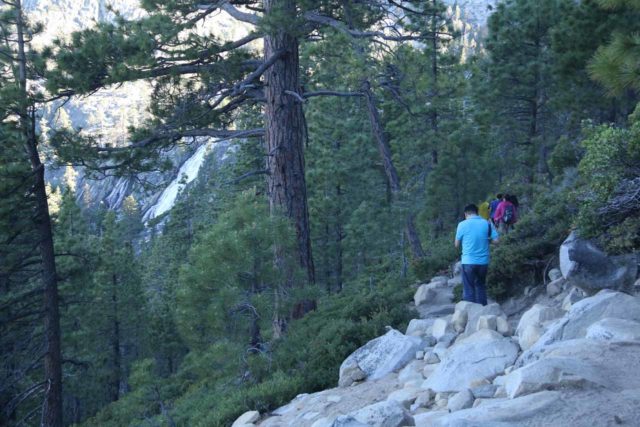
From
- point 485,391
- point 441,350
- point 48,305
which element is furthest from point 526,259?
point 48,305

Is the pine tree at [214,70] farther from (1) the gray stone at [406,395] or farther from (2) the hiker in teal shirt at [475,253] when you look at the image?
(1) the gray stone at [406,395]

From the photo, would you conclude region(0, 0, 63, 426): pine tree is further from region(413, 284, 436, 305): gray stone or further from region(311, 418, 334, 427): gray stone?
region(311, 418, 334, 427): gray stone

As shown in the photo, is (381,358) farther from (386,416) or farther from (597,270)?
(597,270)

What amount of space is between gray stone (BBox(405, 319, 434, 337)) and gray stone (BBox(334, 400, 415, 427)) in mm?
2750

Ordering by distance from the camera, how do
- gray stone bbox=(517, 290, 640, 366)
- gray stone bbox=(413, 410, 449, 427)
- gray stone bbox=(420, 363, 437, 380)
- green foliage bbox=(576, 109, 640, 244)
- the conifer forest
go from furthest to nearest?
the conifer forest, green foliage bbox=(576, 109, 640, 244), gray stone bbox=(420, 363, 437, 380), gray stone bbox=(517, 290, 640, 366), gray stone bbox=(413, 410, 449, 427)

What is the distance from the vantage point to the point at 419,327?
756 centimetres

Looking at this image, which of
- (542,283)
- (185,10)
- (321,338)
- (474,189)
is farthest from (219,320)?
(474,189)

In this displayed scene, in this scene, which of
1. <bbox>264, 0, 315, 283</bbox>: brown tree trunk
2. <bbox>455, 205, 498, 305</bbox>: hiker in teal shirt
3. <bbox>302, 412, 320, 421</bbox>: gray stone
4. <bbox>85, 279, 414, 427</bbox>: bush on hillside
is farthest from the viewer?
<bbox>264, 0, 315, 283</bbox>: brown tree trunk

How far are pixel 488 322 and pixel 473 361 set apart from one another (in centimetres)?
94

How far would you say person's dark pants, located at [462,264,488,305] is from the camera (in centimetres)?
783

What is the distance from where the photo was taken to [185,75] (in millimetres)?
10664

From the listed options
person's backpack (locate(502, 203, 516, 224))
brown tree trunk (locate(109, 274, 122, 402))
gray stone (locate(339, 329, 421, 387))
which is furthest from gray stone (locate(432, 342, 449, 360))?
brown tree trunk (locate(109, 274, 122, 402))

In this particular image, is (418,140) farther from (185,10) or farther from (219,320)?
(219,320)

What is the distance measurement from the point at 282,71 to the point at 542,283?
5.50m
